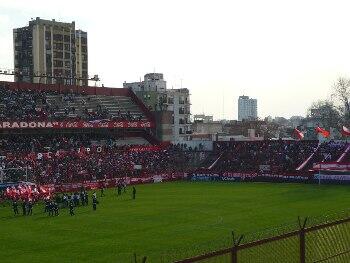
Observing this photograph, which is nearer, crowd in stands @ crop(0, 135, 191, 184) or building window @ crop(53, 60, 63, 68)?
crowd in stands @ crop(0, 135, 191, 184)

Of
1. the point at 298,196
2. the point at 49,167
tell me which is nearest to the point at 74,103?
the point at 49,167

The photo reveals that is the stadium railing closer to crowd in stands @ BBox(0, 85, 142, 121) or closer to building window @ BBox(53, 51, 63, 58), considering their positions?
crowd in stands @ BBox(0, 85, 142, 121)

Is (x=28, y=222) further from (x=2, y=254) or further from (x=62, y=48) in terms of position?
(x=62, y=48)

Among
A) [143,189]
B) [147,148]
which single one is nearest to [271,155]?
[147,148]

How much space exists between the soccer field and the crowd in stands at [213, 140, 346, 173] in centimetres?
1249

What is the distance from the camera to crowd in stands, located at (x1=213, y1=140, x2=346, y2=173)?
2501 inches

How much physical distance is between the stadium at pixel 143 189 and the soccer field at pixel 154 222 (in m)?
0.08

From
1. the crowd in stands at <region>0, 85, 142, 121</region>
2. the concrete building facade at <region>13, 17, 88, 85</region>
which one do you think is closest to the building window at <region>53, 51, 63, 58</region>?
the concrete building facade at <region>13, 17, 88, 85</region>

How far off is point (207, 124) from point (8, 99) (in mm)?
89666

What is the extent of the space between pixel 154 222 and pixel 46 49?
3907 inches

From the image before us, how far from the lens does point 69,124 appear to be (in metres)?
69.3

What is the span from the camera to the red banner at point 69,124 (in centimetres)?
6469

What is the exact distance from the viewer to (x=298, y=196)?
44375 mm

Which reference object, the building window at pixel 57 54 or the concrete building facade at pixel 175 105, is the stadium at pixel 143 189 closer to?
the concrete building facade at pixel 175 105
